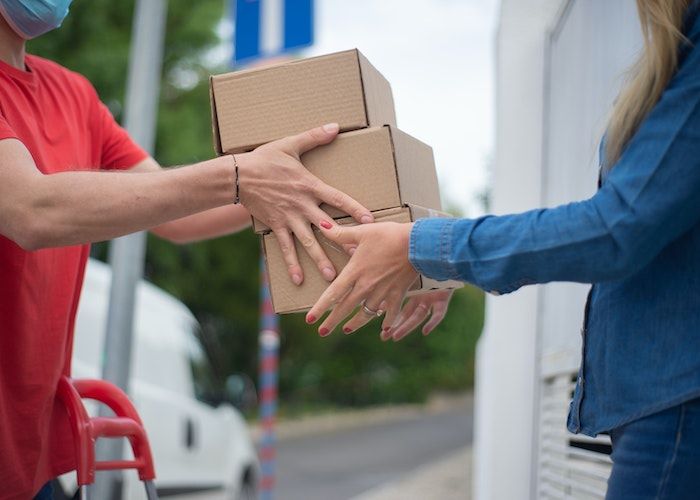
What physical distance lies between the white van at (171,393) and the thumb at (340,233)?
304cm

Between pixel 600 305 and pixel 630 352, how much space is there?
0.15 meters

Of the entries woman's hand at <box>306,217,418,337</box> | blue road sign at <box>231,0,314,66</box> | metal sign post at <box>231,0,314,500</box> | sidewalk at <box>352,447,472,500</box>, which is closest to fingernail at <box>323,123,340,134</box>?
woman's hand at <box>306,217,418,337</box>

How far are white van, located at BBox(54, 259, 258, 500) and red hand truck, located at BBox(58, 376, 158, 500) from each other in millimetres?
2191

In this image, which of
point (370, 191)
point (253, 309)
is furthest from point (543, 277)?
point (253, 309)

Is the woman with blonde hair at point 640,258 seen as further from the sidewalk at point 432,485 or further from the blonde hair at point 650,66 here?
the sidewalk at point 432,485

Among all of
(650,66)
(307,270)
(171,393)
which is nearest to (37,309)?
→ (307,270)

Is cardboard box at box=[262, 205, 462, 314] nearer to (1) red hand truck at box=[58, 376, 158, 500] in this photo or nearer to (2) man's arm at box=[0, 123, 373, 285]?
(2) man's arm at box=[0, 123, 373, 285]

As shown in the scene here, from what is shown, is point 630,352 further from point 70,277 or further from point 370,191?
point 70,277

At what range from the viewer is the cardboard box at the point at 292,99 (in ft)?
7.61

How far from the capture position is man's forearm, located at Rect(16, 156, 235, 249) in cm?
220

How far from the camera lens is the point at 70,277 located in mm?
2535

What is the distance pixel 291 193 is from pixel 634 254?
90cm

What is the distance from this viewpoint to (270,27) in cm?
677

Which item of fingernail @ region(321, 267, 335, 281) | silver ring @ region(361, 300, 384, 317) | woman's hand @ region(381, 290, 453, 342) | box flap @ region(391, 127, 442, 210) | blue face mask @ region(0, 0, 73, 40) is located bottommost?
woman's hand @ region(381, 290, 453, 342)
